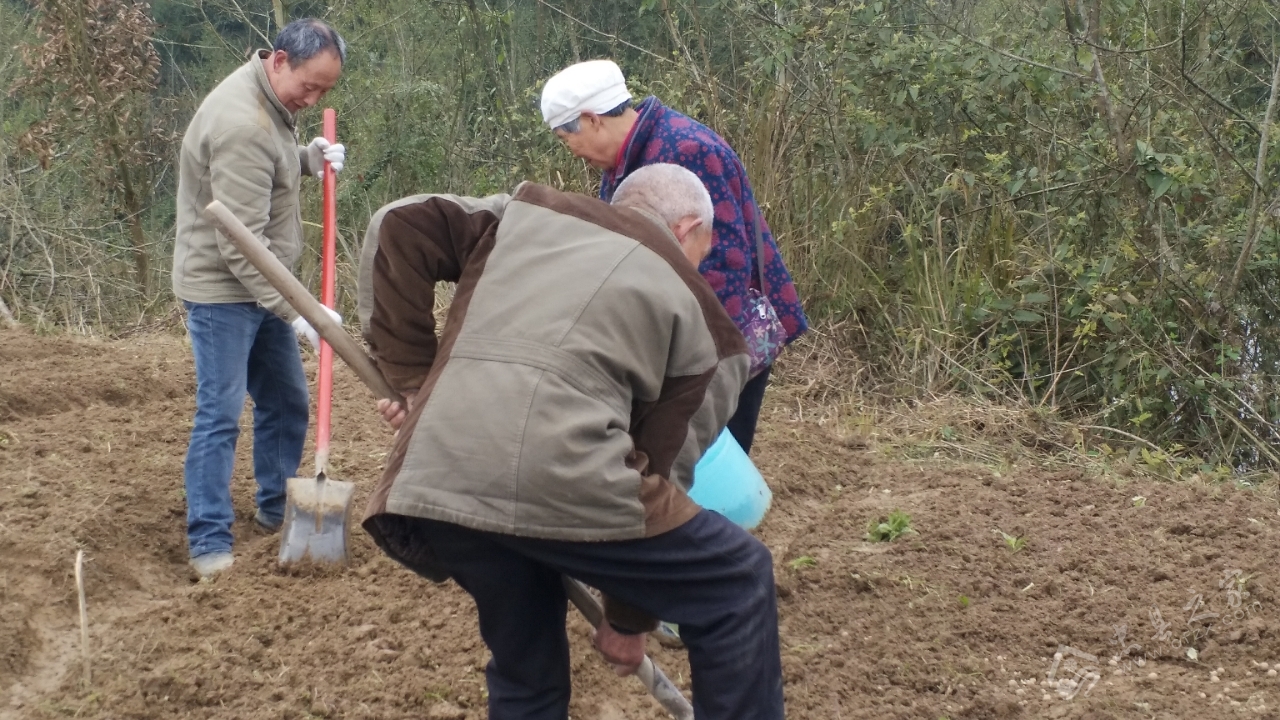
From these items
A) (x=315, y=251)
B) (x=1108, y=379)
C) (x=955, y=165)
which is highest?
(x=955, y=165)

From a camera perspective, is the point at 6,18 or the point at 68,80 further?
the point at 6,18

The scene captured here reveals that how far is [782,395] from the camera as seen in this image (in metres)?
6.15

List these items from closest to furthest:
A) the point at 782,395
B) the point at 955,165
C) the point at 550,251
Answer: the point at 550,251 → the point at 782,395 → the point at 955,165

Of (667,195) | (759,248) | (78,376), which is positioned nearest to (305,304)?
(667,195)

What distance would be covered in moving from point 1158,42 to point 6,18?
999 centimetres

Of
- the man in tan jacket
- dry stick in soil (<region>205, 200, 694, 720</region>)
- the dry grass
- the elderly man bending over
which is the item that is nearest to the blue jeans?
the man in tan jacket

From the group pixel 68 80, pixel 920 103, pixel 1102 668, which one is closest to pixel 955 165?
pixel 920 103

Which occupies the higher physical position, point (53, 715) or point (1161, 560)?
point (1161, 560)

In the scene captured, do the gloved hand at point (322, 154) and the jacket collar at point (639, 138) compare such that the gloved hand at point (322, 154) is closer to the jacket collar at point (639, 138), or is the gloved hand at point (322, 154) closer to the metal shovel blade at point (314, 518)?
the metal shovel blade at point (314, 518)

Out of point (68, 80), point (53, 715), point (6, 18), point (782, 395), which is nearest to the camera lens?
point (53, 715)

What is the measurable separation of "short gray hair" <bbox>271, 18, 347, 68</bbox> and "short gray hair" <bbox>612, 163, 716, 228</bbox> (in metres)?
1.74

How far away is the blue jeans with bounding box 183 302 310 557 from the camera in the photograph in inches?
150

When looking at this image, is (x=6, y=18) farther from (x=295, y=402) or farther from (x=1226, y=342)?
(x=1226, y=342)

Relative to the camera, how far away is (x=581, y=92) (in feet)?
10.1
